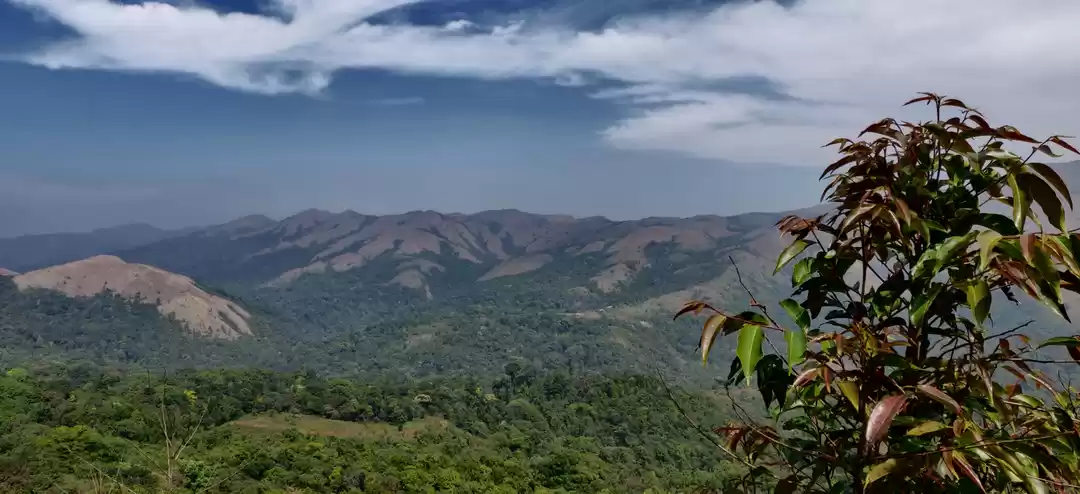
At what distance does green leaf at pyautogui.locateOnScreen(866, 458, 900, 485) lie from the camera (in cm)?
140

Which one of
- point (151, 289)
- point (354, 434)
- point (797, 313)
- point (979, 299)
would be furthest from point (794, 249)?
point (151, 289)

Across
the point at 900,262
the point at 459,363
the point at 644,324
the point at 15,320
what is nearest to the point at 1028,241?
the point at 900,262

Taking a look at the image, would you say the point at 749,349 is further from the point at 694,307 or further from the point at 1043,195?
the point at 1043,195

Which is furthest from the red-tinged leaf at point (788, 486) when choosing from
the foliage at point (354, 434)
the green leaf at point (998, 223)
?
the green leaf at point (998, 223)

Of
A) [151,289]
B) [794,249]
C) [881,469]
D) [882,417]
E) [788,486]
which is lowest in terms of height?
[151,289]

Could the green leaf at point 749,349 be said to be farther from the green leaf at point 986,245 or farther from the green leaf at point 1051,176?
the green leaf at point 1051,176

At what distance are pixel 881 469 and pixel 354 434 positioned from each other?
5132 centimetres

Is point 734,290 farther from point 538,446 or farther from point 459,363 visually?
point 538,446

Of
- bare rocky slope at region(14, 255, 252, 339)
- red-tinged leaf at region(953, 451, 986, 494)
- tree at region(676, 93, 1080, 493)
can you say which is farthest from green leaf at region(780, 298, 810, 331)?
bare rocky slope at region(14, 255, 252, 339)

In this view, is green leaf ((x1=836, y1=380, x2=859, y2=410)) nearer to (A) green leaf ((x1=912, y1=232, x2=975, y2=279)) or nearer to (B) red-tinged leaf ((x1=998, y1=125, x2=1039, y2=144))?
(A) green leaf ((x1=912, y1=232, x2=975, y2=279))

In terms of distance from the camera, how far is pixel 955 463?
1506mm

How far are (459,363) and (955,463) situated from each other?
13076 cm

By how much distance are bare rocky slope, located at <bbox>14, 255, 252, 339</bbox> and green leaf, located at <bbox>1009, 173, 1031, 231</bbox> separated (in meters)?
164

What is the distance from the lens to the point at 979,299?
1435mm
